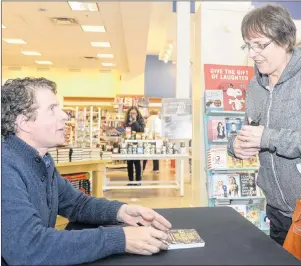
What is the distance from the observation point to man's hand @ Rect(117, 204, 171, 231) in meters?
1.30

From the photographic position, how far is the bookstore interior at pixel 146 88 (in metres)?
3.93

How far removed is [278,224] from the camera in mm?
1667

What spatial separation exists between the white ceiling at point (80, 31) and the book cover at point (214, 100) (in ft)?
9.95

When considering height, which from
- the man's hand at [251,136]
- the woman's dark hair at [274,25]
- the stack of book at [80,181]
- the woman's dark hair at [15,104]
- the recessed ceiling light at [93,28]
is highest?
the recessed ceiling light at [93,28]

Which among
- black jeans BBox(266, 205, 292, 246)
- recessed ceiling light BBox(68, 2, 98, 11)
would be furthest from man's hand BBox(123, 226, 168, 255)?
recessed ceiling light BBox(68, 2, 98, 11)

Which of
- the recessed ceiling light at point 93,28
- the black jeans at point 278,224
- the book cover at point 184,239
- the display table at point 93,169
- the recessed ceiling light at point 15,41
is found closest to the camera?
the book cover at point 184,239

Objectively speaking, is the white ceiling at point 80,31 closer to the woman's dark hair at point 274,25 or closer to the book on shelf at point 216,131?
the book on shelf at point 216,131

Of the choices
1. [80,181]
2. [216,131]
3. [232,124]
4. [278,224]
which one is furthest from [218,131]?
[278,224]

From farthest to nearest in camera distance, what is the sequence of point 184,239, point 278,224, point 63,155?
point 63,155 < point 278,224 < point 184,239

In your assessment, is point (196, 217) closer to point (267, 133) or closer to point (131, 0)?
point (267, 133)

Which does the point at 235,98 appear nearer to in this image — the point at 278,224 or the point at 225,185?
the point at 225,185

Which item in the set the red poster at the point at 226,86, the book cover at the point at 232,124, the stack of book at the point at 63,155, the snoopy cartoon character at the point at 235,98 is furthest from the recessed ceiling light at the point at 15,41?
the book cover at the point at 232,124

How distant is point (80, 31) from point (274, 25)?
24.6ft

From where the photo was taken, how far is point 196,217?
56.7 inches
